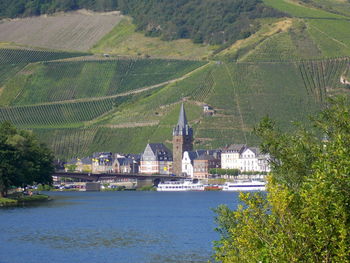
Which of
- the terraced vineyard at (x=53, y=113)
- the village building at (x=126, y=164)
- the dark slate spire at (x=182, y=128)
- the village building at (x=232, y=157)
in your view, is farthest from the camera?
the terraced vineyard at (x=53, y=113)

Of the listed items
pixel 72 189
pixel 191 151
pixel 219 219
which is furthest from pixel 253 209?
pixel 191 151

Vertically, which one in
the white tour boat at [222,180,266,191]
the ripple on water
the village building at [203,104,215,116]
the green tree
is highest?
the village building at [203,104,215,116]

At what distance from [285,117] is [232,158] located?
992 centimetres

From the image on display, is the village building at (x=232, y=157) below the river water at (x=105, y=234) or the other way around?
the other way around

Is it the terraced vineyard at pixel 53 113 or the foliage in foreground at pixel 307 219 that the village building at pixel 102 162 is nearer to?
the terraced vineyard at pixel 53 113

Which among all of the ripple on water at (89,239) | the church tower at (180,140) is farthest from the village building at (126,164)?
the ripple on water at (89,239)

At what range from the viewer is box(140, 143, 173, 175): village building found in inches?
6777

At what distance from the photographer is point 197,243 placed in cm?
6022

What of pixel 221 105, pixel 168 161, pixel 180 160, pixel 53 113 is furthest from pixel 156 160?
pixel 53 113

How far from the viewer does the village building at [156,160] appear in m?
172

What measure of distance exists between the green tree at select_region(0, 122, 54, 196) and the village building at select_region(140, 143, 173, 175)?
55794mm

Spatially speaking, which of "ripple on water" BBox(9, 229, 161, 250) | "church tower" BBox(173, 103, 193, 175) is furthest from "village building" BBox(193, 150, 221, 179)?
"ripple on water" BBox(9, 229, 161, 250)

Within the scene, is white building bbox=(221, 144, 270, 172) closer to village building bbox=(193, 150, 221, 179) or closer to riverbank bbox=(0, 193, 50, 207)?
village building bbox=(193, 150, 221, 179)

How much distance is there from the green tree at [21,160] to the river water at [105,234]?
371 centimetres
